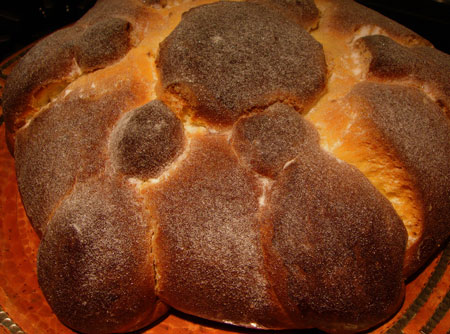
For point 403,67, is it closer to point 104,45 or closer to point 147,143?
point 147,143

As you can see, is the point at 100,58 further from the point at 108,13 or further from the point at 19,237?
the point at 19,237

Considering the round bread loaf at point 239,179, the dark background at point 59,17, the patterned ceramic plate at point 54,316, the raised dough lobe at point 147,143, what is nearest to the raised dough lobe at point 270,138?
the round bread loaf at point 239,179

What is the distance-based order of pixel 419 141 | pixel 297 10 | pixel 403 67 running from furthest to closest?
pixel 297 10 < pixel 403 67 < pixel 419 141

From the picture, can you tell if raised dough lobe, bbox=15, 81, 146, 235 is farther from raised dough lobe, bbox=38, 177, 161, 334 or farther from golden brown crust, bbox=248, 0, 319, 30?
golden brown crust, bbox=248, 0, 319, 30

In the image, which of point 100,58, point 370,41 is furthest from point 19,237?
point 370,41

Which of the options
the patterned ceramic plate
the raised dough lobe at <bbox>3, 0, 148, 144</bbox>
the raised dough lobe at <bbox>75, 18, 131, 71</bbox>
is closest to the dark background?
the raised dough lobe at <bbox>3, 0, 148, 144</bbox>

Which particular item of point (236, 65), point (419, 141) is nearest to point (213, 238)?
point (236, 65)
